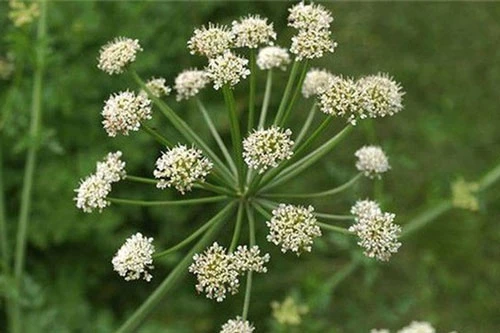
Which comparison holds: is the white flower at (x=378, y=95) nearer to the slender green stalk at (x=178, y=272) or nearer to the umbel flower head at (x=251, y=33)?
the umbel flower head at (x=251, y=33)

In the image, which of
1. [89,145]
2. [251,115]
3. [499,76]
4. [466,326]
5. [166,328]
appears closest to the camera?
[251,115]

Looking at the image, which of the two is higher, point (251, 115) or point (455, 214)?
point (455, 214)

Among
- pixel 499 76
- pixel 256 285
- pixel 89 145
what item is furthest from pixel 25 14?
pixel 499 76

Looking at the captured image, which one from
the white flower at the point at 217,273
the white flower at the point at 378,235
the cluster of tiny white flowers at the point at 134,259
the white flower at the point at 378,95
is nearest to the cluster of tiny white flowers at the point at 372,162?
the white flower at the point at 378,95

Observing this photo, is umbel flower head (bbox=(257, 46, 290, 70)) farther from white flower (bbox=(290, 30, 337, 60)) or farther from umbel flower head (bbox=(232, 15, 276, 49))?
white flower (bbox=(290, 30, 337, 60))

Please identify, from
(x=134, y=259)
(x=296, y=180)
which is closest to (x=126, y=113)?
(x=134, y=259)

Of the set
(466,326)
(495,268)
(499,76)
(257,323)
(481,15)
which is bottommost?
(257,323)

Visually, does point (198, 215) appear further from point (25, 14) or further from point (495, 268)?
point (495, 268)
